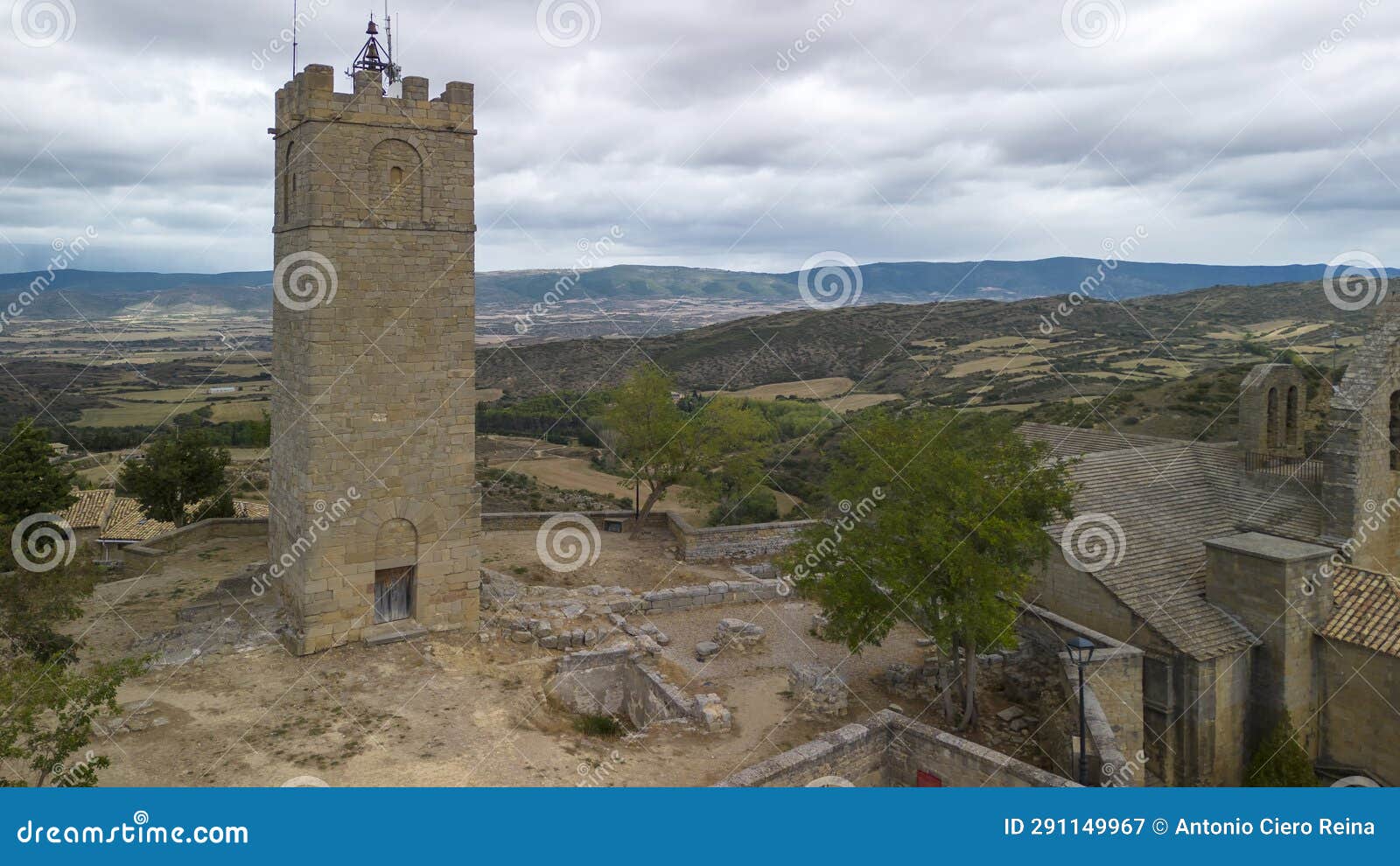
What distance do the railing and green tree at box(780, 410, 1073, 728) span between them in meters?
6.84

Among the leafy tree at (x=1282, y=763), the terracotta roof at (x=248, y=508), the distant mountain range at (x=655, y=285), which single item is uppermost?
the distant mountain range at (x=655, y=285)

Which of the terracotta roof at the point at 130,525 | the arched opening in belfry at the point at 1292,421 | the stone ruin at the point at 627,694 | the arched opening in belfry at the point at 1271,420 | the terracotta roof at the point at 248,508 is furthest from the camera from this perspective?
the terracotta roof at the point at 248,508

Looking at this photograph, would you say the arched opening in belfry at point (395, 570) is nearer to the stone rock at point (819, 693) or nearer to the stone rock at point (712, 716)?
the stone rock at point (712, 716)

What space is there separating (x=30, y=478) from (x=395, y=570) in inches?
567

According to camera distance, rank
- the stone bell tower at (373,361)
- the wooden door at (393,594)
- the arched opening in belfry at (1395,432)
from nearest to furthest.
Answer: the stone bell tower at (373,361) < the wooden door at (393,594) < the arched opening in belfry at (1395,432)

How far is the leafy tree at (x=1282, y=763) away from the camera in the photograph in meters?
15.1

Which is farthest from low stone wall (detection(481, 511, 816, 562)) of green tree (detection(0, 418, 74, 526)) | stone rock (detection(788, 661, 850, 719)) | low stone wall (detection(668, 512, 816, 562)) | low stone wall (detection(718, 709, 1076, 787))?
green tree (detection(0, 418, 74, 526))

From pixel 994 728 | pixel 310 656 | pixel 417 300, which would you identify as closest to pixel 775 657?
pixel 994 728

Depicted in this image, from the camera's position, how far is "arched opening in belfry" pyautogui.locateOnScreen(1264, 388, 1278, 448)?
19.8 m

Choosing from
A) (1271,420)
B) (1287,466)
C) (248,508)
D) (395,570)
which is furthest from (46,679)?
(248,508)

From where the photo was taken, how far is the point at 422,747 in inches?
502

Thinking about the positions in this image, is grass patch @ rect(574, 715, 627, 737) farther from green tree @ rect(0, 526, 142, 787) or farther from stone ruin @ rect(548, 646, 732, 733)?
green tree @ rect(0, 526, 142, 787)

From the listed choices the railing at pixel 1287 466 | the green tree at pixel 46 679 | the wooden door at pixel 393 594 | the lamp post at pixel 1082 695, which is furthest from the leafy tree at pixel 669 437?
the lamp post at pixel 1082 695

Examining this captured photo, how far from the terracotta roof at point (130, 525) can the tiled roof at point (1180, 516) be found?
93.0 ft
